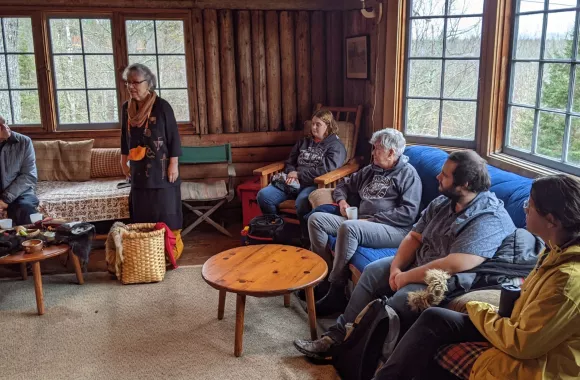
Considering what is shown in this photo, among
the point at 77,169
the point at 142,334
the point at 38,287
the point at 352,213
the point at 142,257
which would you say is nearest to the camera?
the point at 142,334

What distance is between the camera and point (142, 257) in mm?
4027

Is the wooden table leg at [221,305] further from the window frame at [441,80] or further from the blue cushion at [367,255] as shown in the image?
the window frame at [441,80]

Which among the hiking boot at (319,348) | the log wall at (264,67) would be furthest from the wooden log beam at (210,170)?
the hiking boot at (319,348)

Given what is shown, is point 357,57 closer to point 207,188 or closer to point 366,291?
point 207,188

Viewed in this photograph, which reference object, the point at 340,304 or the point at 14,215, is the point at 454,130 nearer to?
the point at 340,304

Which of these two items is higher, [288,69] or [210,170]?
[288,69]

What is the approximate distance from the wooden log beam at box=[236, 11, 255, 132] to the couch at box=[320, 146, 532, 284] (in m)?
1.70

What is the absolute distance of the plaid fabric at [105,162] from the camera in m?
5.27

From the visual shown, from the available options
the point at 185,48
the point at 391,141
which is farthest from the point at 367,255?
the point at 185,48

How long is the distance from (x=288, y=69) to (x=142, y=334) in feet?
10.5

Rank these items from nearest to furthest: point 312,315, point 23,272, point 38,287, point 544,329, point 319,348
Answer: point 544,329 → point 319,348 → point 312,315 → point 38,287 → point 23,272

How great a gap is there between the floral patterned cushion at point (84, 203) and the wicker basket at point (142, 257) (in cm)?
76

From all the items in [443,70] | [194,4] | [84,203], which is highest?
[194,4]

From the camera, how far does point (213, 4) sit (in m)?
5.28
